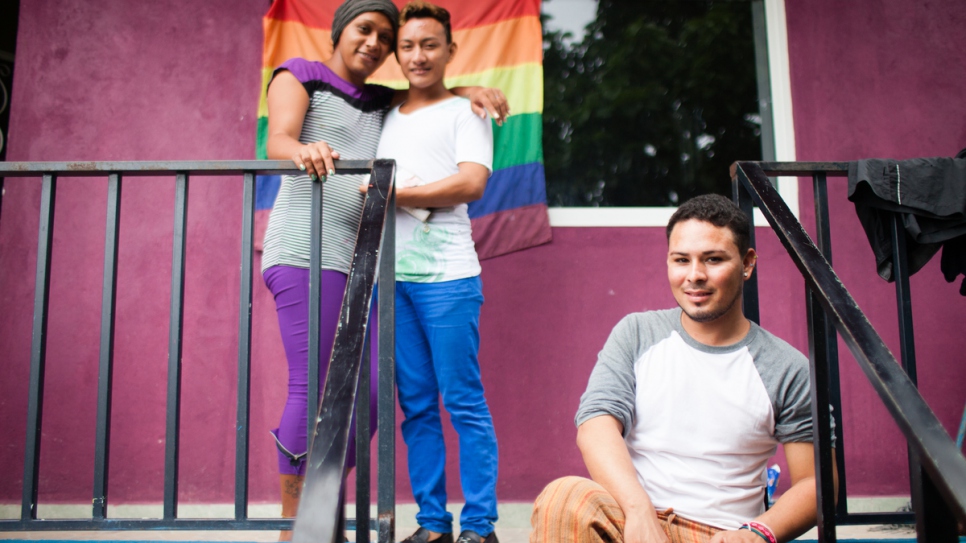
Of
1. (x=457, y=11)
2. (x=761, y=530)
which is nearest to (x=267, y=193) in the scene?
(x=457, y=11)

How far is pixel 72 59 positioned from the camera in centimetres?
312

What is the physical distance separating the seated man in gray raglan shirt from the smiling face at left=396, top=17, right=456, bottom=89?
104cm

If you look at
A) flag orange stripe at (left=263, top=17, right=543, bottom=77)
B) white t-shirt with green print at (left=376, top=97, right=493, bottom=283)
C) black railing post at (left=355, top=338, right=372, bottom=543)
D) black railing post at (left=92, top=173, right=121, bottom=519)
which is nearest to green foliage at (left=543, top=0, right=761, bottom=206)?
flag orange stripe at (left=263, top=17, right=543, bottom=77)

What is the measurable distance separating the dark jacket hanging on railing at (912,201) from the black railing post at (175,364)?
1.85 metres

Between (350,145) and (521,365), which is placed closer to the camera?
(350,145)

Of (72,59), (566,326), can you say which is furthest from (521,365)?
(72,59)

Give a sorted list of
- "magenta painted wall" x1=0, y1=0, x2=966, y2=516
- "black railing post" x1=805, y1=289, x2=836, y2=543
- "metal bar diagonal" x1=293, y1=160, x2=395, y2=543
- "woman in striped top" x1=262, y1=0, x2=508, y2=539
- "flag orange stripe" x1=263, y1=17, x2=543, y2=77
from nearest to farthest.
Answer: "metal bar diagonal" x1=293, y1=160, x2=395, y2=543, "black railing post" x1=805, y1=289, x2=836, y2=543, "woman in striped top" x1=262, y1=0, x2=508, y2=539, "magenta painted wall" x1=0, y1=0, x2=966, y2=516, "flag orange stripe" x1=263, y1=17, x2=543, y2=77

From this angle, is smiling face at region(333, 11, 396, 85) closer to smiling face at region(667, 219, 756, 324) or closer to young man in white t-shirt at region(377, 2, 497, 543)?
young man in white t-shirt at region(377, 2, 497, 543)

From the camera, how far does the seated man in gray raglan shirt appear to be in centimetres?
137

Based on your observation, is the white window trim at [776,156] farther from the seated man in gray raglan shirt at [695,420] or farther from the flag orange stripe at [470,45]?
the seated man in gray raglan shirt at [695,420]

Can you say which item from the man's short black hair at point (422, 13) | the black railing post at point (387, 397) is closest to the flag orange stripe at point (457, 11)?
the man's short black hair at point (422, 13)

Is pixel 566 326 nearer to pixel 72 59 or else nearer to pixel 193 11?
pixel 193 11

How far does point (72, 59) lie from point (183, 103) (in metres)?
0.56

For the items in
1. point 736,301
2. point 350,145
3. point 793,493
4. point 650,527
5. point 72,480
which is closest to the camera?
point 650,527
